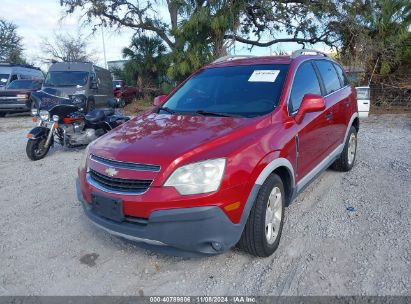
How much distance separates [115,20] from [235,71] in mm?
14495

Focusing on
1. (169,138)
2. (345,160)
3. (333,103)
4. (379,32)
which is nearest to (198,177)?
(169,138)

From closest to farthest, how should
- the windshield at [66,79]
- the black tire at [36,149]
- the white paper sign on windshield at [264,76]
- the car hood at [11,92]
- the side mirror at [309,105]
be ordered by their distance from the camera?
the side mirror at [309,105] → the white paper sign on windshield at [264,76] → the black tire at [36,149] → the windshield at [66,79] → the car hood at [11,92]

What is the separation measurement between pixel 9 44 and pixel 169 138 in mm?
45039

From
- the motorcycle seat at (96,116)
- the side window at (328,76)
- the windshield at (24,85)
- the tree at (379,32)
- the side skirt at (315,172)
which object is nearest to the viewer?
the side skirt at (315,172)

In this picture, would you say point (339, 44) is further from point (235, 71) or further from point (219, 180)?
point (219, 180)

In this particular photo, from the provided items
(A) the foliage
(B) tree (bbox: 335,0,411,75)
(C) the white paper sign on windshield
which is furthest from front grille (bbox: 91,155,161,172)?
(A) the foliage

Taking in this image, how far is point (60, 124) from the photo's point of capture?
7.18m

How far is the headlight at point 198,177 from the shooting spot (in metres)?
2.63

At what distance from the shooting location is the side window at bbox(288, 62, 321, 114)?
12.0 ft

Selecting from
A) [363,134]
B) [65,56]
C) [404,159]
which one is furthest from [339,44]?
[65,56]

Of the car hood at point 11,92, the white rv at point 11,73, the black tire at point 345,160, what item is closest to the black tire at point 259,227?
the black tire at point 345,160

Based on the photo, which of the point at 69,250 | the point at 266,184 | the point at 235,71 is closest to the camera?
the point at 266,184

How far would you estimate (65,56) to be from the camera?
162ft

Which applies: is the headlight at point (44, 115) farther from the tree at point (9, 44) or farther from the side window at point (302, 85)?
the tree at point (9, 44)
